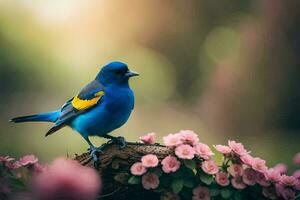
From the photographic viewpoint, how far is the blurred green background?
6.56 m

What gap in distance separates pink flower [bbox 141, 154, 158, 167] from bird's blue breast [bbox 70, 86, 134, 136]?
1.42ft

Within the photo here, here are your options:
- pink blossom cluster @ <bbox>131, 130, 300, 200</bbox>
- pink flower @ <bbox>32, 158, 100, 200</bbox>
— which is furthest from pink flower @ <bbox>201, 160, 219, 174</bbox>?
pink flower @ <bbox>32, 158, 100, 200</bbox>

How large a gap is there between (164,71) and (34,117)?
227 inches

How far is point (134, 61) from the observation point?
7.92m

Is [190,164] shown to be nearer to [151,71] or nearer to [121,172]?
[121,172]

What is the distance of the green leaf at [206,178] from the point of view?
214 cm

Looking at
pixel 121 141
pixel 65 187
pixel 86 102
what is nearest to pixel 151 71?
pixel 86 102

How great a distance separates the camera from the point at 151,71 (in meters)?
8.12

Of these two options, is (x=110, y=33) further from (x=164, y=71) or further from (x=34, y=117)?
(x=34, y=117)

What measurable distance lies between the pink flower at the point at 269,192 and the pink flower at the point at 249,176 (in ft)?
0.18

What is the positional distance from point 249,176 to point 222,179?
10cm

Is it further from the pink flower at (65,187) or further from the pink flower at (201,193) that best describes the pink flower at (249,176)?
the pink flower at (65,187)

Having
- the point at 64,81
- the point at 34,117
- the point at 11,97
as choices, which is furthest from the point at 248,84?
the point at 34,117

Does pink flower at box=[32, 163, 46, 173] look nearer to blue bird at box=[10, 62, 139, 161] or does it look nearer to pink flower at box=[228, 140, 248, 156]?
blue bird at box=[10, 62, 139, 161]
